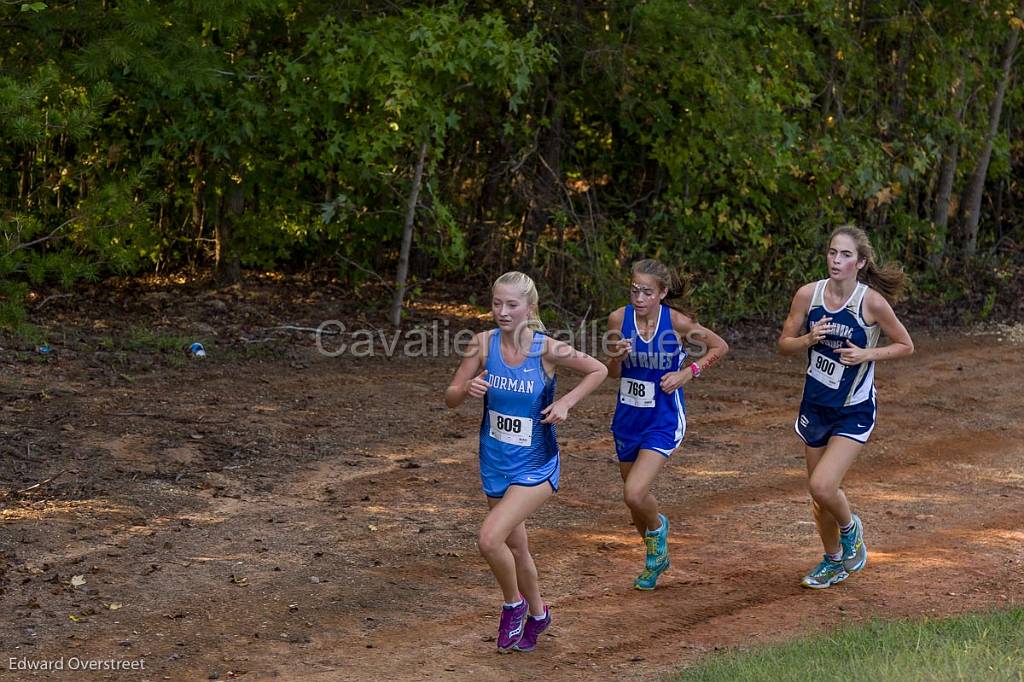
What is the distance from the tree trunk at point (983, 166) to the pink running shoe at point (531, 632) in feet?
45.1

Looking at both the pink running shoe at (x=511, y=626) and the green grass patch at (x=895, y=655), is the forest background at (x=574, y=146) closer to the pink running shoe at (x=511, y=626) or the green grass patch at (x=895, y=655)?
the green grass patch at (x=895, y=655)

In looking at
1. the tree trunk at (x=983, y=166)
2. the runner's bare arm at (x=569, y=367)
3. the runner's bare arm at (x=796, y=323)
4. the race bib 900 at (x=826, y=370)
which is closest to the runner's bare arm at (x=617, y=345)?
the runner's bare arm at (x=569, y=367)

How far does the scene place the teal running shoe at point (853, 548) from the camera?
684 cm

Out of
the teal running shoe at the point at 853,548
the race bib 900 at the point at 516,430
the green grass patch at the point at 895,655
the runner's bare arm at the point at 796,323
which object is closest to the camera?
the green grass patch at the point at 895,655

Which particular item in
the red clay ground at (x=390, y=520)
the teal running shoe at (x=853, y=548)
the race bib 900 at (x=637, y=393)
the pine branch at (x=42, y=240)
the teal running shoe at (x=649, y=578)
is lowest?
the red clay ground at (x=390, y=520)

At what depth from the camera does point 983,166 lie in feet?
59.4

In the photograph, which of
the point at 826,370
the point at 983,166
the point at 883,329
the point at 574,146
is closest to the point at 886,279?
the point at 883,329

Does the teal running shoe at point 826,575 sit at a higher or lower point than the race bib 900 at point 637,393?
lower

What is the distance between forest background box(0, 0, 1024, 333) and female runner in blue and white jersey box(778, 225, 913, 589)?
4.57 metres

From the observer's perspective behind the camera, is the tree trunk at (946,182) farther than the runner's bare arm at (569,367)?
Yes

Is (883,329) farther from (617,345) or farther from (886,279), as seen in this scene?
(617,345)

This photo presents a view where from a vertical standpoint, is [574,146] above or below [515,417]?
above

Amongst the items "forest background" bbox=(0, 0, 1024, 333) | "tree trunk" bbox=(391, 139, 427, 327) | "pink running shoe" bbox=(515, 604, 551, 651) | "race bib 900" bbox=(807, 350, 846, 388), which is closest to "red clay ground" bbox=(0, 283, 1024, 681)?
"pink running shoe" bbox=(515, 604, 551, 651)

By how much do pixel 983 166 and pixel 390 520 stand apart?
13.3 metres
